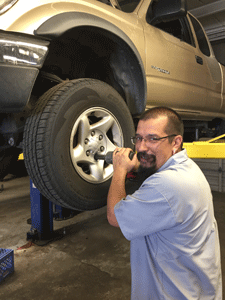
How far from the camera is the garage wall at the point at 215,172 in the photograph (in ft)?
13.7

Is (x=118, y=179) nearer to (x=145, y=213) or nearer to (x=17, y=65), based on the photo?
(x=145, y=213)

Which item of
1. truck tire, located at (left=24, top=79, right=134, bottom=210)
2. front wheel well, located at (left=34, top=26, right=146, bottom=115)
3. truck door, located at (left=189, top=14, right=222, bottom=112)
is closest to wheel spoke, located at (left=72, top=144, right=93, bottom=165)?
truck tire, located at (left=24, top=79, right=134, bottom=210)

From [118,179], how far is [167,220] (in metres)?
0.31

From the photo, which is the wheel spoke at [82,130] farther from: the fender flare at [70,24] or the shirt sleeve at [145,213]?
the shirt sleeve at [145,213]

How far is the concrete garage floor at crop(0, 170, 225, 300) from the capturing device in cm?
167

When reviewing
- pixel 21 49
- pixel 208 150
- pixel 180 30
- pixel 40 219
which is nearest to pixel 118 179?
pixel 21 49

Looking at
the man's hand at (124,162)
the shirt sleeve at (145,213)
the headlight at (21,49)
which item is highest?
the headlight at (21,49)

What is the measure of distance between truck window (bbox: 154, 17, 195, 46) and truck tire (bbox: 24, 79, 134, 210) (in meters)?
1.53

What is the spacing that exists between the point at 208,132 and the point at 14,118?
8.54 ft

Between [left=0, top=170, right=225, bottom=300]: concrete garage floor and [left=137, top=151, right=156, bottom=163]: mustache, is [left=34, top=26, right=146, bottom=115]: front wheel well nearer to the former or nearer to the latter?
[left=137, top=151, right=156, bottom=163]: mustache

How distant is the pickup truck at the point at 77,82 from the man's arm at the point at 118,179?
279mm

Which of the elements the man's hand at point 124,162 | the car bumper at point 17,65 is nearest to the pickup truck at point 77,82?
the car bumper at point 17,65

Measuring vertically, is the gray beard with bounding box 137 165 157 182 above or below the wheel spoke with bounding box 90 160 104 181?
above

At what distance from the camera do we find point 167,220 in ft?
2.92
